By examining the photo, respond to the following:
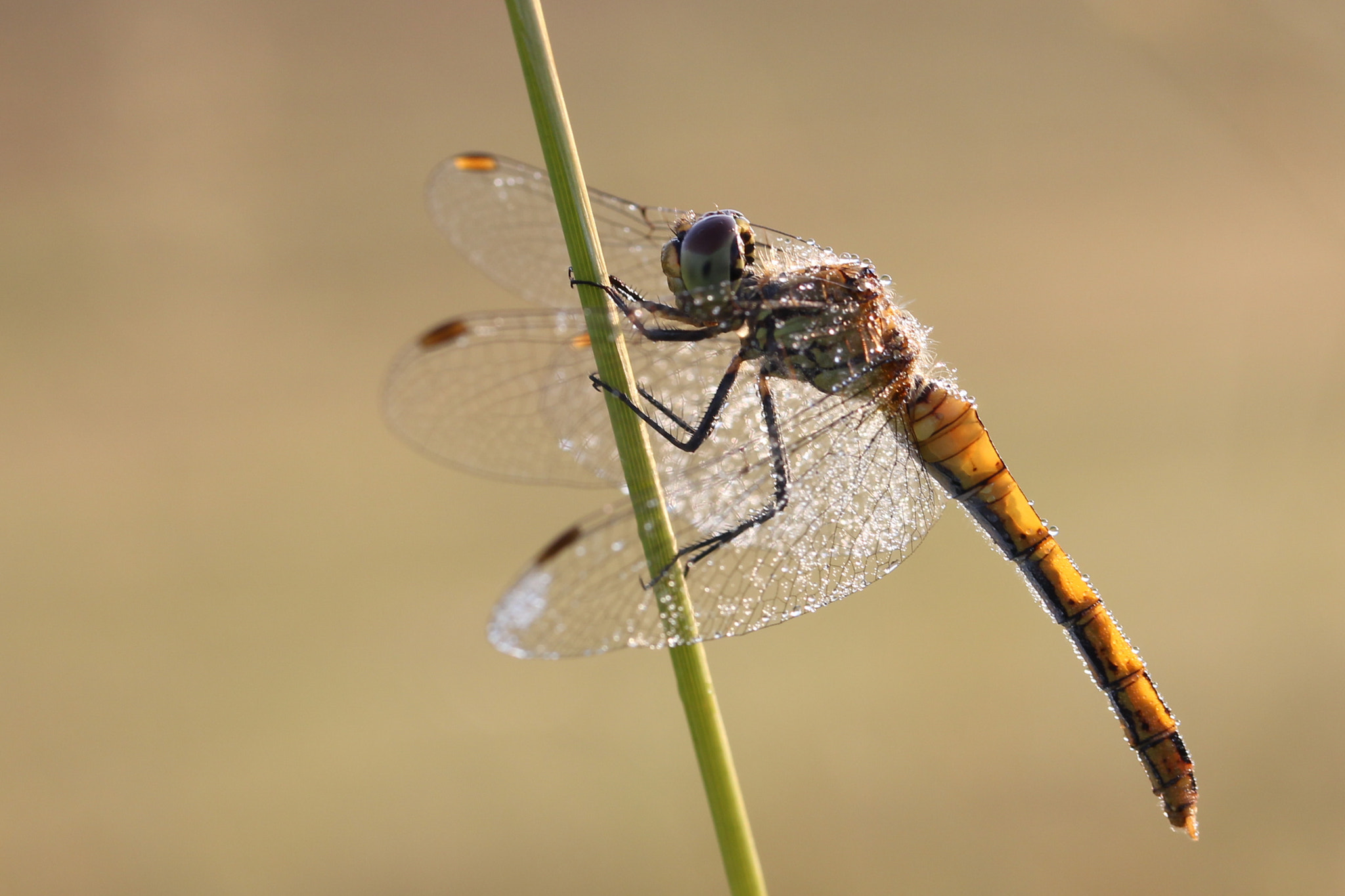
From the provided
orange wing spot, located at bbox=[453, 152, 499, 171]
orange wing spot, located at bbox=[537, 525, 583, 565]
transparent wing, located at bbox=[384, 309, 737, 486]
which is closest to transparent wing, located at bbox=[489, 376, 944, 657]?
orange wing spot, located at bbox=[537, 525, 583, 565]

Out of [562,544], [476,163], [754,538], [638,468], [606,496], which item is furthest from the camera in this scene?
[606,496]

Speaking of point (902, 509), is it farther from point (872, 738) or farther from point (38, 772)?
point (38, 772)

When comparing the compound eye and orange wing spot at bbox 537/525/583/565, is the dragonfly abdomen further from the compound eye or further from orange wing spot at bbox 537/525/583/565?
orange wing spot at bbox 537/525/583/565

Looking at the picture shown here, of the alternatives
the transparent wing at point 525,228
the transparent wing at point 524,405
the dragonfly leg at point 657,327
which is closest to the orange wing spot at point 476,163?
the transparent wing at point 525,228

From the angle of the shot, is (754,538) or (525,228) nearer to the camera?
(754,538)

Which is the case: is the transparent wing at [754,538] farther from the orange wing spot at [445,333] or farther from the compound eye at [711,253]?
the orange wing spot at [445,333]

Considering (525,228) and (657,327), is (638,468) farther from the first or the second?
(525,228)

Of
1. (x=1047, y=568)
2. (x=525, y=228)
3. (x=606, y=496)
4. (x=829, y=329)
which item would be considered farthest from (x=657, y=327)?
(x=606, y=496)
